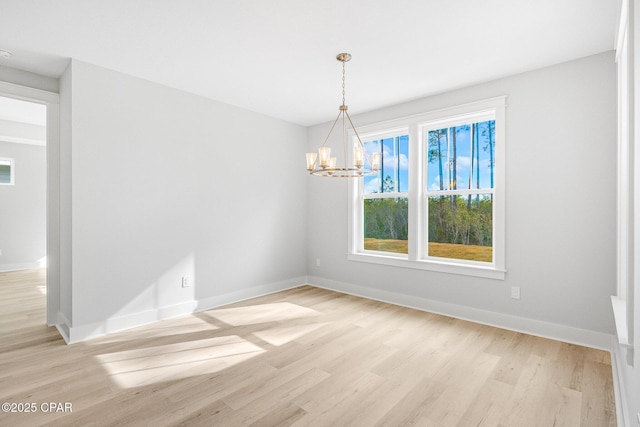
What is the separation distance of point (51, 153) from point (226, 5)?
103 inches

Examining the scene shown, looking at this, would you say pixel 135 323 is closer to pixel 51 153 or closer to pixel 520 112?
pixel 51 153

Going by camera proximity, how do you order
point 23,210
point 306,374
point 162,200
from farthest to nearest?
1. point 23,210
2. point 162,200
3. point 306,374

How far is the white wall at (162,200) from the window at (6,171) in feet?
15.3

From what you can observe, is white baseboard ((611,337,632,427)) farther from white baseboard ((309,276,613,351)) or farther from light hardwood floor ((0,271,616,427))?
white baseboard ((309,276,613,351))

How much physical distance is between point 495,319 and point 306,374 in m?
2.18

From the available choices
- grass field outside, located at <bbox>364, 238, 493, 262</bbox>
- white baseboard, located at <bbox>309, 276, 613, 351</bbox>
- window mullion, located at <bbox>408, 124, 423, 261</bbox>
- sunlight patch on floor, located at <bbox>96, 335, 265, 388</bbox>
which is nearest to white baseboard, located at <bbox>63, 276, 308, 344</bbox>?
sunlight patch on floor, located at <bbox>96, 335, 265, 388</bbox>

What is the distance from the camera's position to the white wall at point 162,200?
10.0ft

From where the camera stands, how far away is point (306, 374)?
2420 mm

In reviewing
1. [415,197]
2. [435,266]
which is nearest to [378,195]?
[415,197]

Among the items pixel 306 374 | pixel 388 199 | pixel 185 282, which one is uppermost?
pixel 388 199


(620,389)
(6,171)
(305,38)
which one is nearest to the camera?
(620,389)

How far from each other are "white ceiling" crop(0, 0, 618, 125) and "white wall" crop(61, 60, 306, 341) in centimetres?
36

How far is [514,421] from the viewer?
187cm

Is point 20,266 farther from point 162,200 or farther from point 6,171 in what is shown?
point 162,200
